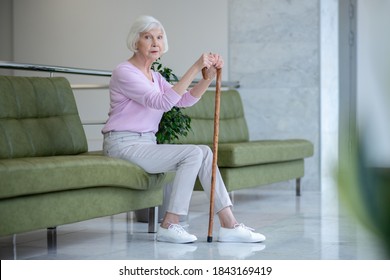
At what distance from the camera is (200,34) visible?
24.7 feet

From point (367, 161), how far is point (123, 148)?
→ 3163 millimetres

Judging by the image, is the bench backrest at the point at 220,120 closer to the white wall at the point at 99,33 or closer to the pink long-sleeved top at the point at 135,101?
the white wall at the point at 99,33

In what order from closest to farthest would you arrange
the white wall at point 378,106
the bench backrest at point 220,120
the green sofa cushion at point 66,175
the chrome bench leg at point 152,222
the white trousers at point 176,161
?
the white wall at point 378,106
the green sofa cushion at point 66,175
the white trousers at point 176,161
the chrome bench leg at point 152,222
the bench backrest at point 220,120

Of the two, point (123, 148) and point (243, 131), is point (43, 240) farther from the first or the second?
point (243, 131)

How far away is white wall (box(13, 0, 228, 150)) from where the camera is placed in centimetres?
753

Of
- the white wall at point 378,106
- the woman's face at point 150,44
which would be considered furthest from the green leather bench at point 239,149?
the white wall at point 378,106

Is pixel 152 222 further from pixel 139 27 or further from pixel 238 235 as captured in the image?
pixel 139 27

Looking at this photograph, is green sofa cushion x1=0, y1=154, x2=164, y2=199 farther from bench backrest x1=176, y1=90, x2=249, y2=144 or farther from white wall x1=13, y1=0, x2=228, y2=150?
white wall x1=13, y1=0, x2=228, y2=150

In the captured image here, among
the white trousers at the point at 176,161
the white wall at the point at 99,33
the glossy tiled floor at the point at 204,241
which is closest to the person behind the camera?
the glossy tiled floor at the point at 204,241

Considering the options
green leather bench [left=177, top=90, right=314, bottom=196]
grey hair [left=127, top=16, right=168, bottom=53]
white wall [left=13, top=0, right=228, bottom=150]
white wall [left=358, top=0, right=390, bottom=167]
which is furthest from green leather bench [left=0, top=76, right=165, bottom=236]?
white wall [left=13, top=0, right=228, bottom=150]

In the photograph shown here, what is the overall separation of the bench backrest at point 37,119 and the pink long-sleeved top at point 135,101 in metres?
0.33

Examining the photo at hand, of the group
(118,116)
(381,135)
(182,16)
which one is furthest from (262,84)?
(381,135)

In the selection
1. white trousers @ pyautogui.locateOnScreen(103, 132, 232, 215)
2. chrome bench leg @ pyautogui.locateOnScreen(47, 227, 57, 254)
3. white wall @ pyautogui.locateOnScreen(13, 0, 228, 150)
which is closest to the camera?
chrome bench leg @ pyautogui.locateOnScreen(47, 227, 57, 254)

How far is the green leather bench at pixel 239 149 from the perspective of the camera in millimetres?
5105
